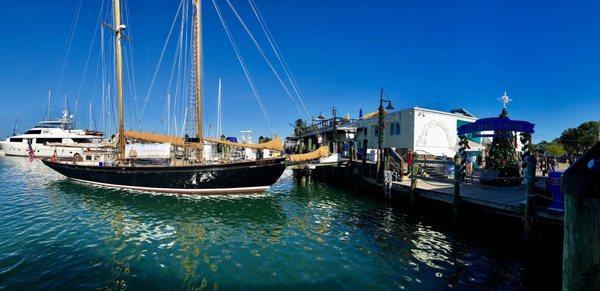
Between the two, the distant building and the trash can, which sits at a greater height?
the distant building

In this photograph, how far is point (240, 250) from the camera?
32.6 ft

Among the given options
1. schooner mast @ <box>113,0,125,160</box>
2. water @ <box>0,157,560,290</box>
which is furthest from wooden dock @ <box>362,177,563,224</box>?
schooner mast @ <box>113,0,125,160</box>

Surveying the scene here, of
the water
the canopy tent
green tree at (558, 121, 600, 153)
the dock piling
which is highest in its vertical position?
green tree at (558, 121, 600, 153)

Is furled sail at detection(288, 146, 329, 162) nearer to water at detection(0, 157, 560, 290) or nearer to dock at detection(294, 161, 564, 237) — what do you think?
dock at detection(294, 161, 564, 237)

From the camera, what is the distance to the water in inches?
304

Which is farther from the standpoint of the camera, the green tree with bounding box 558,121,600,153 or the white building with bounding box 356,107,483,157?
the green tree with bounding box 558,121,600,153

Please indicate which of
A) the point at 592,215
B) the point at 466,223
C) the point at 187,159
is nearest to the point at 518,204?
the point at 466,223

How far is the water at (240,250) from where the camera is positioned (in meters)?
7.72

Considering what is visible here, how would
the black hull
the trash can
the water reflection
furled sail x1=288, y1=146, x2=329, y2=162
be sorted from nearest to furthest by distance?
the water reflection, the trash can, the black hull, furled sail x1=288, y1=146, x2=329, y2=162

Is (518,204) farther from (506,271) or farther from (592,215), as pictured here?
(592,215)

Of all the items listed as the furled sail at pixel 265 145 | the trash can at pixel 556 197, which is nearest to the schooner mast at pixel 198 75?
the furled sail at pixel 265 145

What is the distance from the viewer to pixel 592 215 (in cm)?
225

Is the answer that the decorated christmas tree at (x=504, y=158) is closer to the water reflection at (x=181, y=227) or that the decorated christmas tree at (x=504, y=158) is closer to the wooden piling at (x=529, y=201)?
the wooden piling at (x=529, y=201)

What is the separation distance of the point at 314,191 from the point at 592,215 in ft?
70.4
